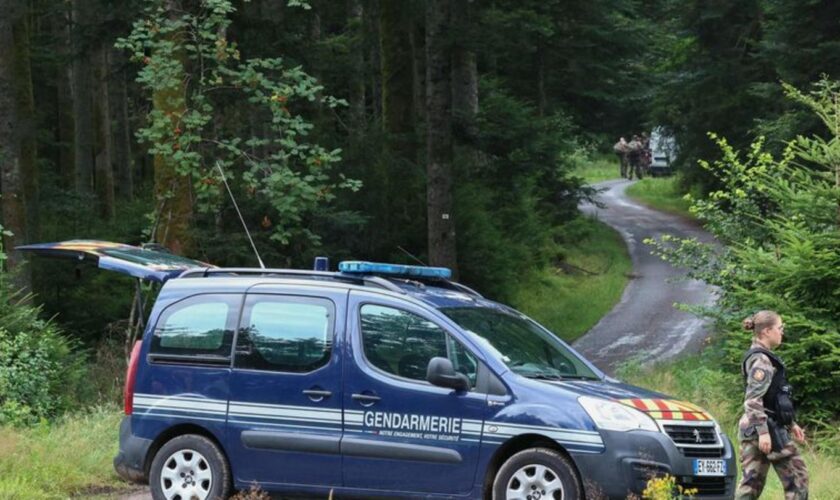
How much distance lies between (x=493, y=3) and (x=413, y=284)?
1858cm

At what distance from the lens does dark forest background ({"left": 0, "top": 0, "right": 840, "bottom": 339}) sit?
15.7 metres

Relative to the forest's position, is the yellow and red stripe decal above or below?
below

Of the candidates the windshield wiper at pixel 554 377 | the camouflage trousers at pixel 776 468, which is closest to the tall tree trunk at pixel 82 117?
the windshield wiper at pixel 554 377

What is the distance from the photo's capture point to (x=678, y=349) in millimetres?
23797

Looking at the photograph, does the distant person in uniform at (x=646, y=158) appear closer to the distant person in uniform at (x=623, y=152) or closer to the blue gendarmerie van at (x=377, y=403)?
the distant person in uniform at (x=623, y=152)

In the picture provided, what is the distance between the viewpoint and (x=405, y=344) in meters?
8.79

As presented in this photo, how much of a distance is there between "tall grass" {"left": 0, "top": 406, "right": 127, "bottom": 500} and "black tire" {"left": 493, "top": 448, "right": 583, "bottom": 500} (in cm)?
Result: 371

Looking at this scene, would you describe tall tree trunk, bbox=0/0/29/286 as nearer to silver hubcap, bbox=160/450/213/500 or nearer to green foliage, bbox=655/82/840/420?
silver hubcap, bbox=160/450/213/500

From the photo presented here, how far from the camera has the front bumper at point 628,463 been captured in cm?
794

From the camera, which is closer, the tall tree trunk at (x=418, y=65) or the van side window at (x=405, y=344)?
the van side window at (x=405, y=344)

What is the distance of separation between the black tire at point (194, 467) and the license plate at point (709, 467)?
355 centimetres

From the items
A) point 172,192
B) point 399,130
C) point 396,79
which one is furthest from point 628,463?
point 396,79

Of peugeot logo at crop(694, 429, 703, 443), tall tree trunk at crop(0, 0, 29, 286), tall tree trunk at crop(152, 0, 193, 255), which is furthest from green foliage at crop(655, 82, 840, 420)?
tall tree trunk at crop(0, 0, 29, 286)

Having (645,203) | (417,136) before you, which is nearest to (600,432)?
(417,136)
